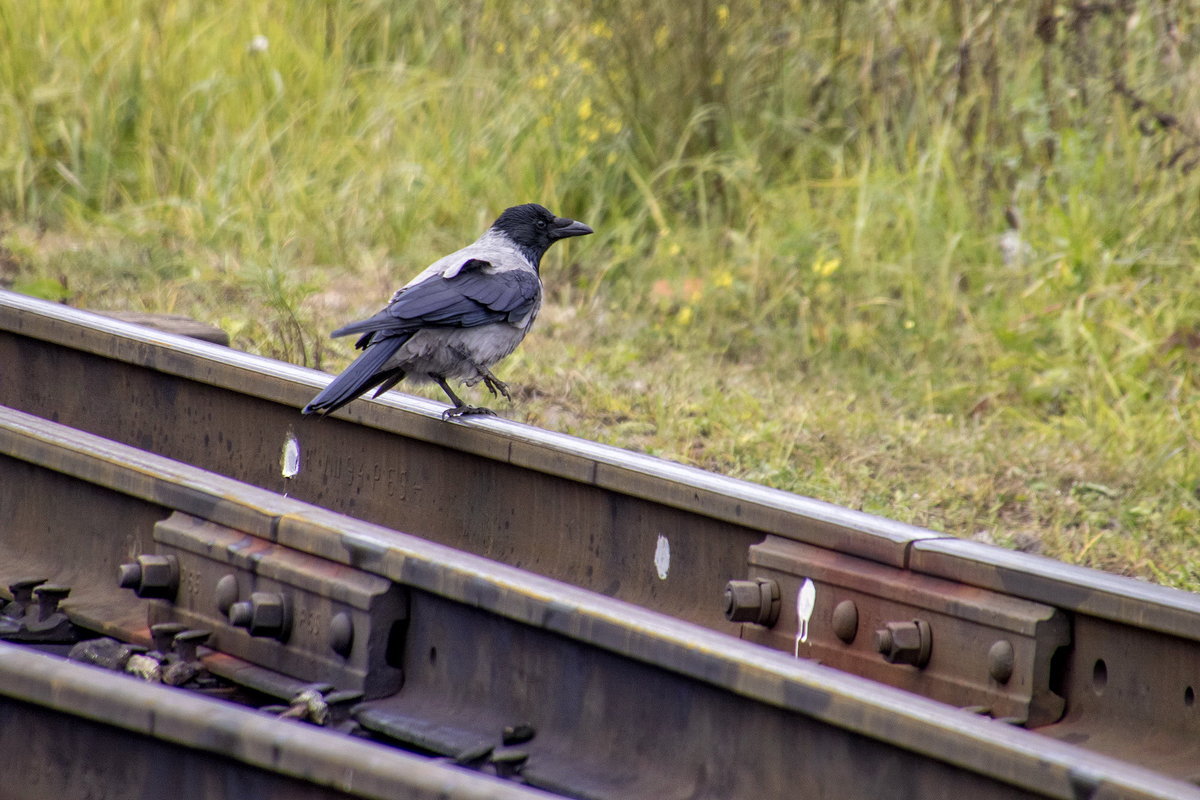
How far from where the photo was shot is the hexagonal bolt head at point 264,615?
10.5 feet

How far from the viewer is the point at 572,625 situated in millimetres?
2854

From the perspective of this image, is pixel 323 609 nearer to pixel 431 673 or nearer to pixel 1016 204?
pixel 431 673

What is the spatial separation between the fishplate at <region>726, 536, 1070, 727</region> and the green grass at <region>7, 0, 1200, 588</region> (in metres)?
2.00

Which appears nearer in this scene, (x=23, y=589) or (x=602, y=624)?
(x=602, y=624)

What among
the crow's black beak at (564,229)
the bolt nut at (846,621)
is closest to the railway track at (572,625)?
the bolt nut at (846,621)

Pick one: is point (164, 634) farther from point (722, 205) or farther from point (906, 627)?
point (722, 205)

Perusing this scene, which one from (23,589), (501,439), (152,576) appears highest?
(501,439)

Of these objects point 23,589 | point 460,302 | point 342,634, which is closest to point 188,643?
point 342,634

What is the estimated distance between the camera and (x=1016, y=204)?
7820mm

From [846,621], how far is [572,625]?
803 mm

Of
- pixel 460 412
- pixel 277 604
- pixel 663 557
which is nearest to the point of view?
pixel 277 604

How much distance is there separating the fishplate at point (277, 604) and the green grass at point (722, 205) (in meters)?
2.61

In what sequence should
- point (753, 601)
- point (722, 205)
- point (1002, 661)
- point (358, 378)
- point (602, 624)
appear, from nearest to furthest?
point (602, 624), point (1002, 661), point (753, 601), point (358, 378), point (722, 205)

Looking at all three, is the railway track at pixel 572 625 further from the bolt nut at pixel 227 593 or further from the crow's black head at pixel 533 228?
the crow's black head at pixel 533 228
